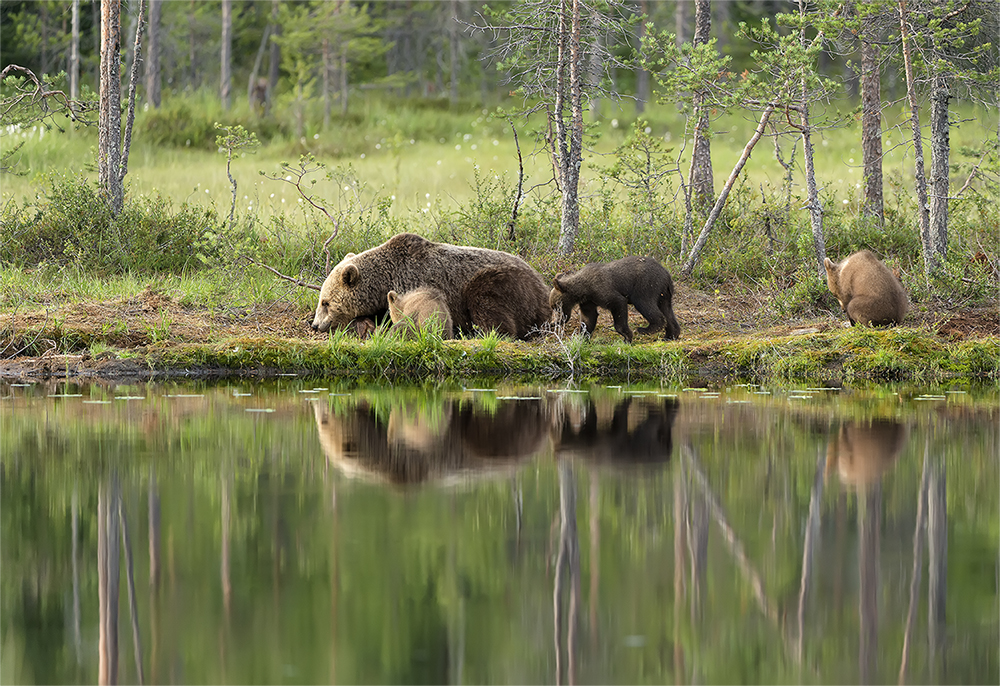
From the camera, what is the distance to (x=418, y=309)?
1146 cm

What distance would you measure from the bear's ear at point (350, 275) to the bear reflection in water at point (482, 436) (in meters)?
3.25

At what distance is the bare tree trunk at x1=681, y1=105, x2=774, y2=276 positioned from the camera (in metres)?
13.5

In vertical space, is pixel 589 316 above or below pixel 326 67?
below

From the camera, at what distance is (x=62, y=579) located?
13.9 ft

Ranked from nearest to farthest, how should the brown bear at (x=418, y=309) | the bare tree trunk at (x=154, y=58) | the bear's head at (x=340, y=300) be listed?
1. the brown bear at (x=418, y=309)
2. the bear's head at (x=340, y=300)
3. the bare tree trunk at (x=154, y=58)

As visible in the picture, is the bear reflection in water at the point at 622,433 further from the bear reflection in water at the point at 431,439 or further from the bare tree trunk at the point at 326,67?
the bare tree trunk at the point at 326,67

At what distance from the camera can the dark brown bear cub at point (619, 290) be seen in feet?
37.4

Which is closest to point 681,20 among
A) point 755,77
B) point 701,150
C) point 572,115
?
point 701,150

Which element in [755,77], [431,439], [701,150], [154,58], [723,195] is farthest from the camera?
[154,58]

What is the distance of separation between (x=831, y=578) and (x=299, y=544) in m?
2.16

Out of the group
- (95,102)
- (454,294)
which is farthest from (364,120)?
(454,294)

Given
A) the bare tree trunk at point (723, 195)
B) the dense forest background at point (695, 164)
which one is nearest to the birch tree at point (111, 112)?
the dense forest background at point (695, 164)

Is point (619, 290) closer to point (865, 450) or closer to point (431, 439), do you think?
point (431, 439)

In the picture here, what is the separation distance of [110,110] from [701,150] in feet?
29.1
